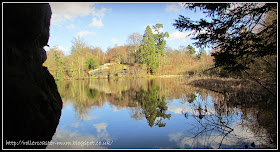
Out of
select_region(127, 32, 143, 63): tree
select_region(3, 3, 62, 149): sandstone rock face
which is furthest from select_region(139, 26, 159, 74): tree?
select_region(3, 3, 62, 149): sandstone rock face

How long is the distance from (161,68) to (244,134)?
34.4m

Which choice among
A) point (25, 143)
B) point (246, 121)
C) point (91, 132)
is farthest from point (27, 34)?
point (246, 121)

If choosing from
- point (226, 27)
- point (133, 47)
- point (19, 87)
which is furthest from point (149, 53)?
point (19, 87)

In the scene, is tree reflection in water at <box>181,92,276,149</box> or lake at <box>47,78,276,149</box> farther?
lake at <box>47,78,276,149</box>

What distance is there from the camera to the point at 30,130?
9.47ft

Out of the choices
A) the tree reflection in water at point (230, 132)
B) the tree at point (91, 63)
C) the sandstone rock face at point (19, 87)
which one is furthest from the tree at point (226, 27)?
the tree at point (91, 63)

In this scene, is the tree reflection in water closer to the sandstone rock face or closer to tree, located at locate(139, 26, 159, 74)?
the sandstone rock face

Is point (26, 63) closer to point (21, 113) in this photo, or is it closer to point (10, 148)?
point (21, 113)

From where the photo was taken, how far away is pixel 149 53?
115 ft

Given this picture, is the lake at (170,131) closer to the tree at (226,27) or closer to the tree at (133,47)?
the tree at (226,27)

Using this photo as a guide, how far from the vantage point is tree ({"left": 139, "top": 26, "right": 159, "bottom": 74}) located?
3495 centimetres

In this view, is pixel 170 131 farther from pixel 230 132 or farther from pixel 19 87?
pixel 19 87

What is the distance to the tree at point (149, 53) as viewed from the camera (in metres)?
35.0

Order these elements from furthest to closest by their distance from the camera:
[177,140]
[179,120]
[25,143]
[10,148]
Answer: [179,120] → [177,140] → [25,143] → [10,148]
